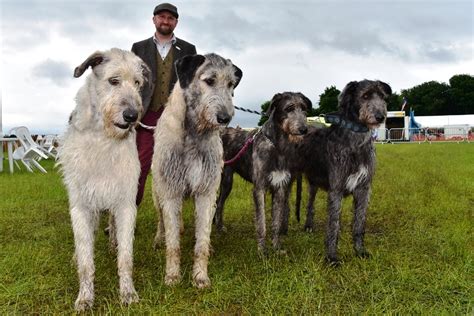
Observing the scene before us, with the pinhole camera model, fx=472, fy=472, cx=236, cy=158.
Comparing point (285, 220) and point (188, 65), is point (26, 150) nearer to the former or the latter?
point (285, 220)

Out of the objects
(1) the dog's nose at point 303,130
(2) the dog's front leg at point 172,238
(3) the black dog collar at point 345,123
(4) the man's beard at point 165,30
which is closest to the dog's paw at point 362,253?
(3) the black dog collar at point 345,123

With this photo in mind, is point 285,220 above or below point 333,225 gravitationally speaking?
below

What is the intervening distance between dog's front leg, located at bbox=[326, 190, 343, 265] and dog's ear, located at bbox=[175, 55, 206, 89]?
2.51 metres

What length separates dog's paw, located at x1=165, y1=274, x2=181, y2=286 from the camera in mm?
5180

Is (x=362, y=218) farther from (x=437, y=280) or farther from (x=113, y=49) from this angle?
(x=113, y=49)

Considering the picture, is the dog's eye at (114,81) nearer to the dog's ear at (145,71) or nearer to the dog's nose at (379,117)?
the dog's ear at (145,71)

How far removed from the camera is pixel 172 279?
17.2ft

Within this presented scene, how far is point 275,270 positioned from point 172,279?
4.03 feet

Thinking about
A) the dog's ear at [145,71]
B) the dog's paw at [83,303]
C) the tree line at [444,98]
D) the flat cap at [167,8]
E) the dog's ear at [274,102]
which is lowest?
the dog's paw at [83,303]

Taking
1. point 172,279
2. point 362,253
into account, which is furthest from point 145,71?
point 362,253

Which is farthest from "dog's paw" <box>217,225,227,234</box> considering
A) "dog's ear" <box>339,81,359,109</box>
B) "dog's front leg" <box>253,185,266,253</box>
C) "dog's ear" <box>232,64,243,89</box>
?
"dog's ear" <box>232,64,243,89</box>

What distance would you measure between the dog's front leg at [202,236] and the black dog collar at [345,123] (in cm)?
194

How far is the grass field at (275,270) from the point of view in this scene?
4562 mm

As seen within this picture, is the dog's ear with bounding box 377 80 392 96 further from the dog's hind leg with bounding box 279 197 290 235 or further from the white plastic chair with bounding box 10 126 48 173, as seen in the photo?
the white plastic chair with bounding box 10 126 48 173
